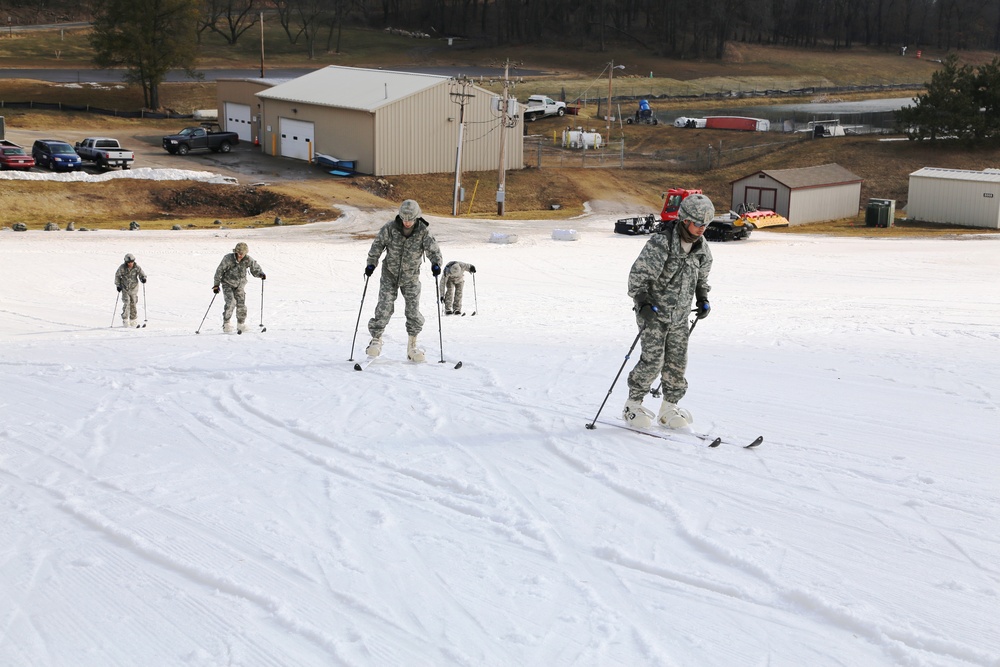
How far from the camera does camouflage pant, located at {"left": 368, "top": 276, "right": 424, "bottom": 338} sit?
1178cm

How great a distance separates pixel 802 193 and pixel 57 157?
32647 mm

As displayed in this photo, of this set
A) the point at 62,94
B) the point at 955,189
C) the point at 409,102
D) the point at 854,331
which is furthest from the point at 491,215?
the point at 62,94

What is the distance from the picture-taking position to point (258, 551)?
6.40m

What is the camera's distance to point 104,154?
4497 centimetres

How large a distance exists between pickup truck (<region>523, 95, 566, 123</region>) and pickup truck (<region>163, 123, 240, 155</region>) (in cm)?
2360

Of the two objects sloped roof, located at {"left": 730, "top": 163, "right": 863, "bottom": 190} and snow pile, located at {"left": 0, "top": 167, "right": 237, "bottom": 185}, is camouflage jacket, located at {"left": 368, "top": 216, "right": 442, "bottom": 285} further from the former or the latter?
sloped roof, located at {"left": 730, "top": 163, "right": 863, "bottom": 190}

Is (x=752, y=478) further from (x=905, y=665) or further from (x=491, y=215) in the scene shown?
(x=491, y=215)

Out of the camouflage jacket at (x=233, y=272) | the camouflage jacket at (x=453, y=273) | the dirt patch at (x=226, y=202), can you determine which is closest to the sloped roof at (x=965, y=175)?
the dirt patch at (x=226, y=202)

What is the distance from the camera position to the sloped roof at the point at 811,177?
4556cm

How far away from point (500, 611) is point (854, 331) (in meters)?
11.0

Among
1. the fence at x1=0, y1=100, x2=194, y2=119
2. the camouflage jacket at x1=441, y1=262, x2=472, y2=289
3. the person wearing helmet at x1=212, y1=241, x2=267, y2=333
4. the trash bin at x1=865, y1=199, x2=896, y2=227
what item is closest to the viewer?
the person wearing helmet at x1=212, y1=241, x2=267, y2=333

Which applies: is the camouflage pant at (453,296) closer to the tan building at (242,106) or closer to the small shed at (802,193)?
the small shed at (802,193)

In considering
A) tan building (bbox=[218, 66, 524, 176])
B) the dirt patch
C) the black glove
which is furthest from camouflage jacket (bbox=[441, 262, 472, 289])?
tan building (bbox=[218, 66, 524, 176])

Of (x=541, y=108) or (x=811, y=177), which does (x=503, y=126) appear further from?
(x=541, y=108)
